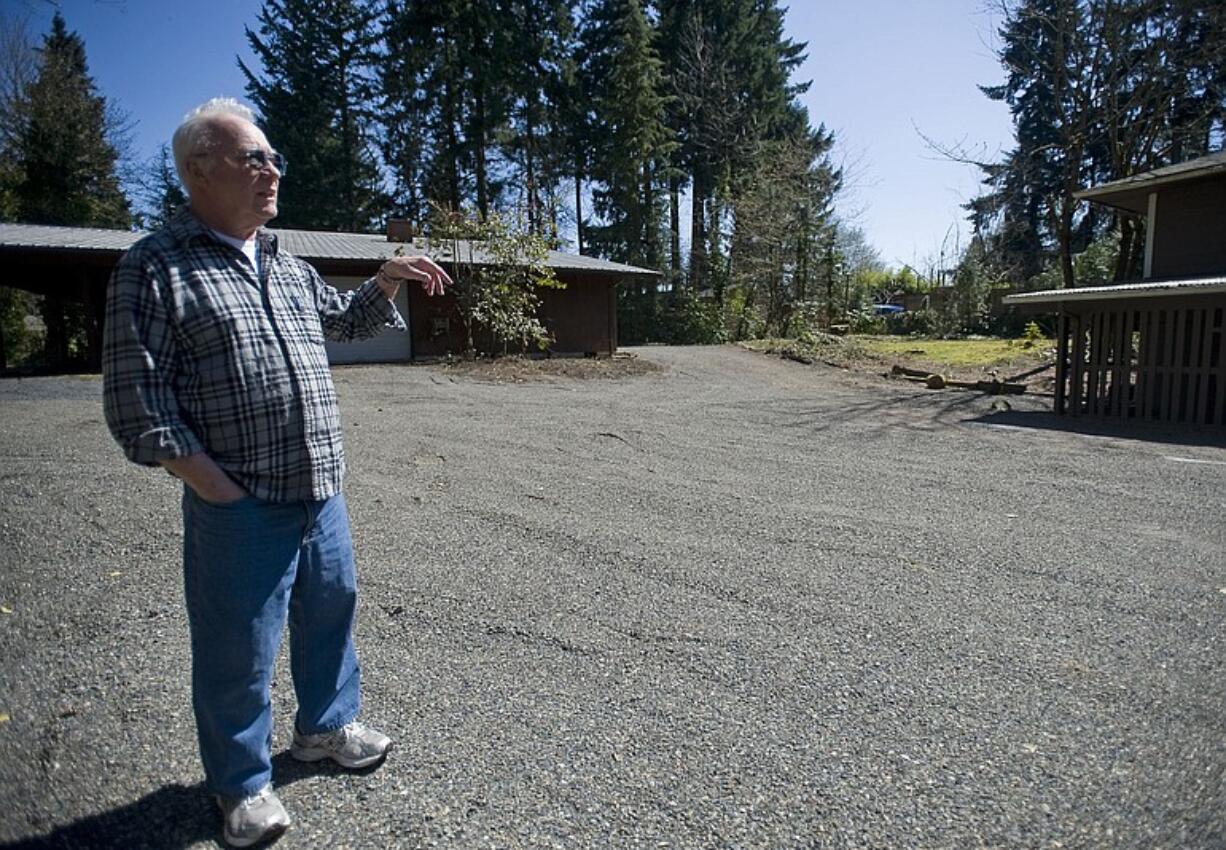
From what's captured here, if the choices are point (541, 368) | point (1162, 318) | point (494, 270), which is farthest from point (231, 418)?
point (494, 270)

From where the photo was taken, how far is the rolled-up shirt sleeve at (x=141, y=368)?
1357mm

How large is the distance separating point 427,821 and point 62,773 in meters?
1.00

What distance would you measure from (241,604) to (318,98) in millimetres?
30148

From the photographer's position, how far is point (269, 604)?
156 centimetres

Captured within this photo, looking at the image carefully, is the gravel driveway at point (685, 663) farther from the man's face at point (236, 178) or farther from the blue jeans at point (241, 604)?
the man's face at point (236, 178)

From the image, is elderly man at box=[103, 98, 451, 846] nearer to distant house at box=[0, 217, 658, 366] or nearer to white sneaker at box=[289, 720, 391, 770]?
white sneaker at box=[289, 720, 391, 770]

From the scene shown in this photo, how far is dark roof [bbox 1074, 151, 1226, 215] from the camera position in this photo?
10555 millimetres

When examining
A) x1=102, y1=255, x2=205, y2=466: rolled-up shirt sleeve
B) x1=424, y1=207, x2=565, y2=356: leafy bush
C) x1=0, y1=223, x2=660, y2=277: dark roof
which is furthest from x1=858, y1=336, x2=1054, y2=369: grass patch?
x1=102, y1=255, x2=205, y2=466: rolled-up shirt sleeve

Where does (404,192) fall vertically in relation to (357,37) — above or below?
below

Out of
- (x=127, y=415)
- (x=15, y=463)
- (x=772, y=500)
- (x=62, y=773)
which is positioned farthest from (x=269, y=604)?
(x=15, y=463)

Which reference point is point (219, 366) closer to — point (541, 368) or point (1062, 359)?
point (1062, 359)

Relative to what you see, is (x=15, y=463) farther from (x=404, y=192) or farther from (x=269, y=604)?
(x=404, y=192)

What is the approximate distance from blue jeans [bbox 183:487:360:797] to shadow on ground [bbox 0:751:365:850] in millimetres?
135

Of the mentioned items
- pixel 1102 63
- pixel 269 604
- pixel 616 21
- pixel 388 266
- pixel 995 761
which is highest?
pixel 616 21
